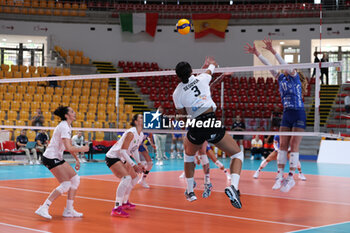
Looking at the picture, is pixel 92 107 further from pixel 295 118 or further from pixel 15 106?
pixel 295 118

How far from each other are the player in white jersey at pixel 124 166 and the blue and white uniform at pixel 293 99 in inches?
103

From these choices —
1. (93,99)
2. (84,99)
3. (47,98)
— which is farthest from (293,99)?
(47,98)

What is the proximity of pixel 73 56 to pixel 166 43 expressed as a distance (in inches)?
227

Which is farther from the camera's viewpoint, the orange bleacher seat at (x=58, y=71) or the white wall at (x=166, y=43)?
the white wall at (x=166, y=43)

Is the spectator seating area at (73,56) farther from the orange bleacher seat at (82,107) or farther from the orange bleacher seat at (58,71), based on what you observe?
the orange bleacher seat at (82,107)

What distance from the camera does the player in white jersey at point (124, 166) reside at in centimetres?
700

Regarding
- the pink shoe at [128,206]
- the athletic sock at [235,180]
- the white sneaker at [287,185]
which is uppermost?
the athletic sock at [235,180]

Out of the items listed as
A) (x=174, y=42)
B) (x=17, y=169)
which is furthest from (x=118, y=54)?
(x=17, y=169)

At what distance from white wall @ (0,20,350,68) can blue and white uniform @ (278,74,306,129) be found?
2031cm

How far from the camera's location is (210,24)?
94.6ft

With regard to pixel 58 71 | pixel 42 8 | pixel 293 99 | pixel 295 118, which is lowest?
pixel 295 118

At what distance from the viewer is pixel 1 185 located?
10.7 metres

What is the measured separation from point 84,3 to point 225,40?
9321 millimetres

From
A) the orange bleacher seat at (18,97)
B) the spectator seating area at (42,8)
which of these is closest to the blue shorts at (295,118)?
the orange bleacher seat at (18,97)
